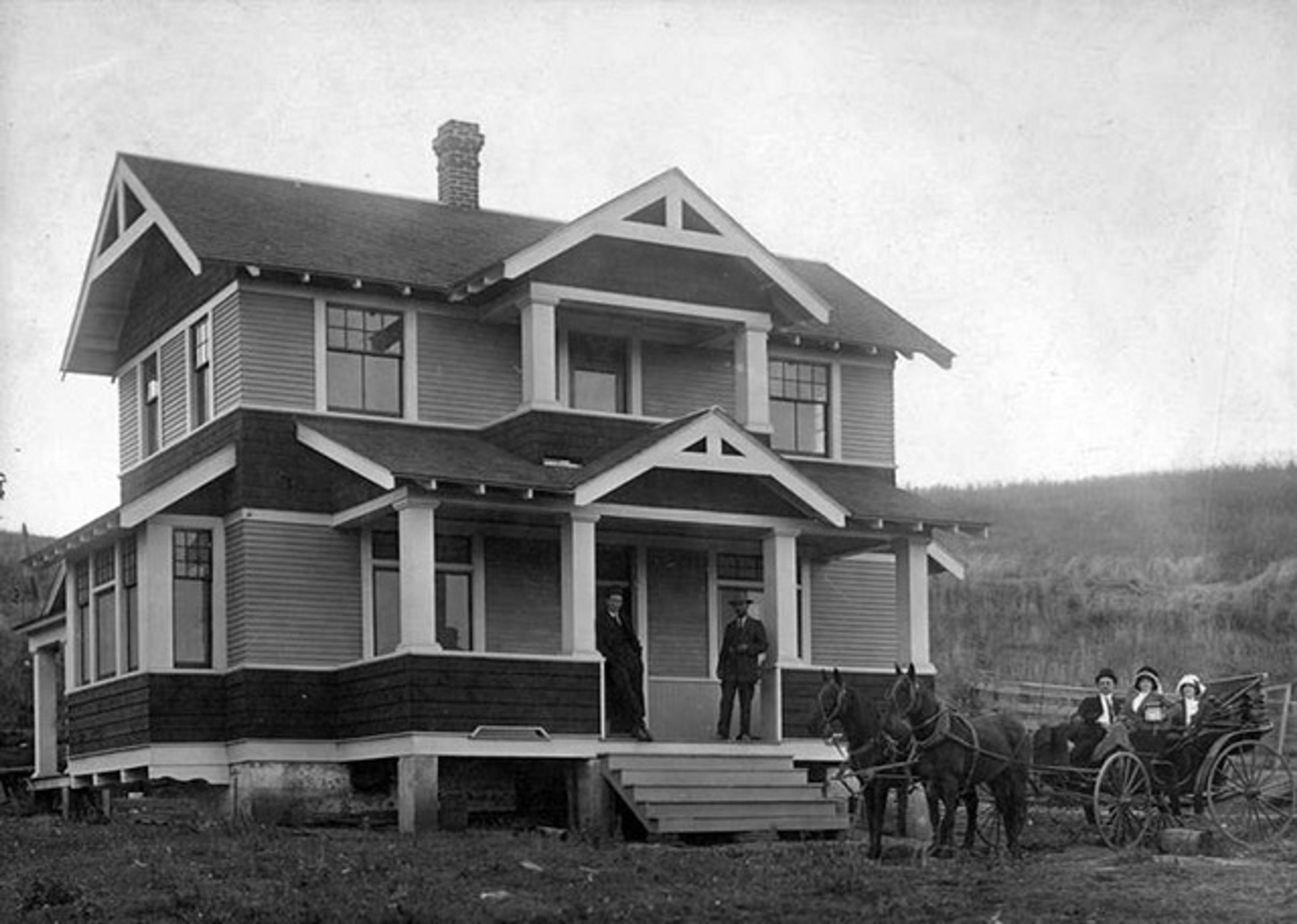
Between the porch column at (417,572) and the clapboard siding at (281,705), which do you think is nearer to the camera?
the porch column at (417,572)

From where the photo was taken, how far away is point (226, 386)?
27016mm

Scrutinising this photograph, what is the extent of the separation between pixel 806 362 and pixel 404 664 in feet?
29.8

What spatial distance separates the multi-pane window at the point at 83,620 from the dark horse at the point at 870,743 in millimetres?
12550

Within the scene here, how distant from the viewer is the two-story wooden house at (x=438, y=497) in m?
25.3

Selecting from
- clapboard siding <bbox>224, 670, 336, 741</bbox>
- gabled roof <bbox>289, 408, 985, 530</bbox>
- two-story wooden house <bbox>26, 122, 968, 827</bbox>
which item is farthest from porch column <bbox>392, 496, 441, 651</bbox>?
clapboard siding <bbox>224, 670, 336, 741</bbox>

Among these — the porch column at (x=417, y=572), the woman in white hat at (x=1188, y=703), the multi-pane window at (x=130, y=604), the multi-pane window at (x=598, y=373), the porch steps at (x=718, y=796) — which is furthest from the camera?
the multi-pane window at (x=598, y=373)

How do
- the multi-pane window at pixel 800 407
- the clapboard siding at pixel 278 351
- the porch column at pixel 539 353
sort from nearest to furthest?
the clapboard siding at pixel 278 351 → the porch column at pixel 539 353 → the multi-pane window at pixel 800 407

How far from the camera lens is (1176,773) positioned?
21.7 metres

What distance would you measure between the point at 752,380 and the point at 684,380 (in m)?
1.46

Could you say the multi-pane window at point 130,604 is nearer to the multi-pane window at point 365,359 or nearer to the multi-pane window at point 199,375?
the multi-pane window at point 199,375

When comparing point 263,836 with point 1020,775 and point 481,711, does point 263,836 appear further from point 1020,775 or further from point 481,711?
point 1020,775

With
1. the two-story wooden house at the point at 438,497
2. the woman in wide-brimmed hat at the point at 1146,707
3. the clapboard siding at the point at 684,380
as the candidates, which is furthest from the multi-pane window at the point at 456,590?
the woman in wide-brimmed hat at the point at 1146,707

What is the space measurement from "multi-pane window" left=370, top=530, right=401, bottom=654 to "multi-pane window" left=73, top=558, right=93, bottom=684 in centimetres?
476

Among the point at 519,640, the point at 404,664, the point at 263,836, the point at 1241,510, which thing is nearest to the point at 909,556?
the point at 519,640
